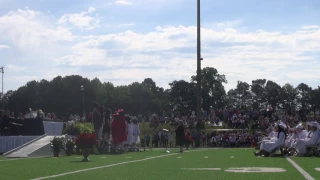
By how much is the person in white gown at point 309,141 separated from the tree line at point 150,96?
90.0m

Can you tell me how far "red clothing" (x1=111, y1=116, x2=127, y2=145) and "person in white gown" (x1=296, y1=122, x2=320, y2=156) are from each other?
27.5 ft

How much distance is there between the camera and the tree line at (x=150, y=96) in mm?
119625

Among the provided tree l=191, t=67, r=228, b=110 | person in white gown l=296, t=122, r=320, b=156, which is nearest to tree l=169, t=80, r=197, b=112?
tree l=191, t=67, r=228, b=110

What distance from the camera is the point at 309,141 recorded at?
75.6 feet

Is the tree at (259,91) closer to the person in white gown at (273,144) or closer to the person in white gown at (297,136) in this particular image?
the person in white gown at (297,136)

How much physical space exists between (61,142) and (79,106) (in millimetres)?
98212

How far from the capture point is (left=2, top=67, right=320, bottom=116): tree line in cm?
11962

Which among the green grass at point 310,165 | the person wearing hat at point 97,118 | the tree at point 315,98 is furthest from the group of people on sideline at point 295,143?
the tree at point 315,98

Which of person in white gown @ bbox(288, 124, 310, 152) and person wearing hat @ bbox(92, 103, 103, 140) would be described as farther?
person wearing hat @ bbox(92, 103, 103, 140)

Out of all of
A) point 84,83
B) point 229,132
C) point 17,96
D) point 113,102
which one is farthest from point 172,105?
point 229,132

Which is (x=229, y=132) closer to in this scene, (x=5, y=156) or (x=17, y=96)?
(x=5, y=156)

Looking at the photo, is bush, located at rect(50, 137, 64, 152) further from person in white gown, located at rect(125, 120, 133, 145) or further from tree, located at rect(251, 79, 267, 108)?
tree, located at rect(251, 79, 267, 108)

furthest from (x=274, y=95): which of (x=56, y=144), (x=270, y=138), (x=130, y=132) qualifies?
(x=56, y=144)

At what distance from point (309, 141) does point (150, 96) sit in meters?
116
